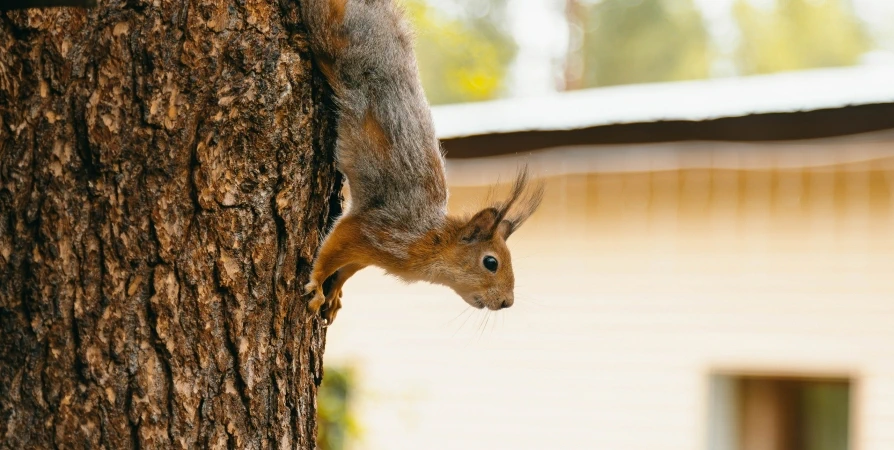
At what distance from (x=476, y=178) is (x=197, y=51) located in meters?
4.59

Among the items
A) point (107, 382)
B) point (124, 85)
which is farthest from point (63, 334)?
point (124, 85)

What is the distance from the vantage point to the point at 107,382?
1.93 meters

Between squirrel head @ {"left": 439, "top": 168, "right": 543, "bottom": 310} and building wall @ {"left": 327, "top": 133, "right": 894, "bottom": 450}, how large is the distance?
2.69m

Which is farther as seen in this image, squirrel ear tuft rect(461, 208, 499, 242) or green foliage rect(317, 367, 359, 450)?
green foliage rect(317, 367, 359, 450)

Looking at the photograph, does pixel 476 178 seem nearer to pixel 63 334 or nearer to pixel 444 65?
pixel 63 334

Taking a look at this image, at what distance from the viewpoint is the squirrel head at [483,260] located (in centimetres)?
288

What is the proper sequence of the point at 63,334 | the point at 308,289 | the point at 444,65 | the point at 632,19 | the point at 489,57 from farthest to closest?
the point at 632,19 → the point at 444,65 → the point at 489,57 → the point at 308,289 → the point at 63,334

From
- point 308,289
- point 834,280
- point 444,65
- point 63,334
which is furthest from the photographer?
point 444,65

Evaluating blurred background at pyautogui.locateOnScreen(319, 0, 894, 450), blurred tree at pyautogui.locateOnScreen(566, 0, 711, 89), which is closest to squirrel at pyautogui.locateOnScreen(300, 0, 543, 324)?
blurred background at pyautogui.locateOnScreen(319, 0, 894, 450)

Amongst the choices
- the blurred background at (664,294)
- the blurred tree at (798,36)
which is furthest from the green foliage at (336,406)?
the blurred tree at (798,36)

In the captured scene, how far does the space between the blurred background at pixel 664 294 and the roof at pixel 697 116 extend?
0.01 m

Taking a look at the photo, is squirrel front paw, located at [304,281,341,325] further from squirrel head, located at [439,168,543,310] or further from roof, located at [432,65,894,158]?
roof, located at [432,65,894,158]

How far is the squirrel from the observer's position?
231 centimetres

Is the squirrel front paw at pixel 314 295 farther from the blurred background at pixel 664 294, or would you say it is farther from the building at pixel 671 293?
the building at pixel 671 293
